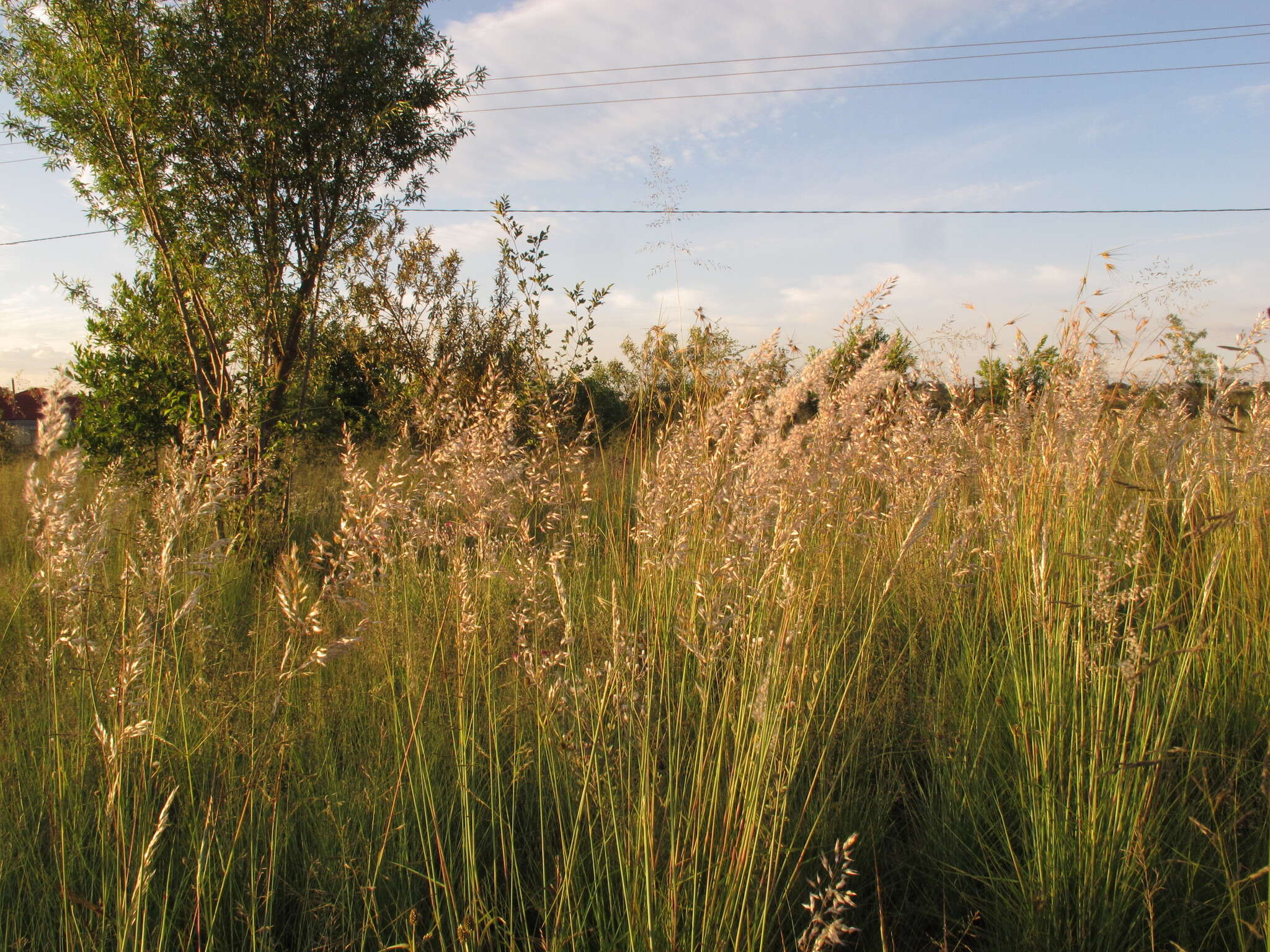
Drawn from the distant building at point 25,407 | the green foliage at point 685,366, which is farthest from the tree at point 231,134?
the green foliage at point 685,366

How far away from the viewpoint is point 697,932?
1261 mm

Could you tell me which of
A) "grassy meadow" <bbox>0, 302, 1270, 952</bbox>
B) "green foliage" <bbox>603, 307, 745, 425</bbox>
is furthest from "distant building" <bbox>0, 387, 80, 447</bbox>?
"green foliage" <bbox>603, 307, 745, 425</bbox>

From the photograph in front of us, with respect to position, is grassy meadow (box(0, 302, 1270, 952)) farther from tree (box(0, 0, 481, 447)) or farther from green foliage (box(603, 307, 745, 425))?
tree (box(0, 0, 481, 447))

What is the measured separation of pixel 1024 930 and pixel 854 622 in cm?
113

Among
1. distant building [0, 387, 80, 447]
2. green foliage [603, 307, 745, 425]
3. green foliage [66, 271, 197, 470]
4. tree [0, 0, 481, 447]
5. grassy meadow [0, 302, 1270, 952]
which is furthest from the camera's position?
green foliage [66, 271, 197, 470]

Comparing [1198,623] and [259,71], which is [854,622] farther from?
[259,71]

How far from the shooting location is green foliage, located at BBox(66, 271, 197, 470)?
6.15 m

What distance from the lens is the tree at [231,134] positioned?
15.0 feet

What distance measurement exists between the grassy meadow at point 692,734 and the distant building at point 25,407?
20 centimetres

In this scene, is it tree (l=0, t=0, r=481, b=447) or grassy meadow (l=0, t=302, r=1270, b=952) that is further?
tree (l=0, t=0, r=481, b=447)

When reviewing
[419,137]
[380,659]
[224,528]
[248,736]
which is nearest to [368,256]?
[419,137]

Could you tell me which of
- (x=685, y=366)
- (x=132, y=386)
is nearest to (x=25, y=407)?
(x=132, y=386)

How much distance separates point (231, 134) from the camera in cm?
486

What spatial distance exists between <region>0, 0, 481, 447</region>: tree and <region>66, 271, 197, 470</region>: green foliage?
1.05m
